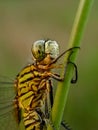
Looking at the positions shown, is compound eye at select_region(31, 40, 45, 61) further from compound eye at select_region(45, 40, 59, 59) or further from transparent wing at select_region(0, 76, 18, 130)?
transparent wing at select_region(0, 76, 18, 130)

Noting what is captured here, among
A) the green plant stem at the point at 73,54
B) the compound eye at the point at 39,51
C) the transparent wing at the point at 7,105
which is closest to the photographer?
the green plant stem at the point at 73,54

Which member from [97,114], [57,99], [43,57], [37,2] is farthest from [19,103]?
[37,2]

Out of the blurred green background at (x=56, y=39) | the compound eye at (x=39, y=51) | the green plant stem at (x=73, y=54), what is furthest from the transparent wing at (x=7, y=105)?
the blurred green background at (x=56, y=39)

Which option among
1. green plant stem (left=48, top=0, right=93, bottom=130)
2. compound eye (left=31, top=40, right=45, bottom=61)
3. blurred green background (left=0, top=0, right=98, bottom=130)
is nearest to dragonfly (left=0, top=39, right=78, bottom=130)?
compound eye (left=31, top=40, right=45, bottom=61)

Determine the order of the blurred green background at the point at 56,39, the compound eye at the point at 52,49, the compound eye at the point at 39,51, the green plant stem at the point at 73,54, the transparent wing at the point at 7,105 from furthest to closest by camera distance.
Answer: the blurred green background at the point at 56,39
the transparent wing at the point at 7,105
the compound eye at the point at 39,51
the compound eye at the point at 52,49
the green plant stem at the point at 73,54

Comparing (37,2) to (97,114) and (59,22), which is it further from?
(97,114)

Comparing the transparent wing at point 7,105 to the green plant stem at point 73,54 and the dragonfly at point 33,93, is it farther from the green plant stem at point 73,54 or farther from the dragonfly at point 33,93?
the green plant stem at point 73,54

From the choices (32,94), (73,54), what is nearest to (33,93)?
(32,94)
